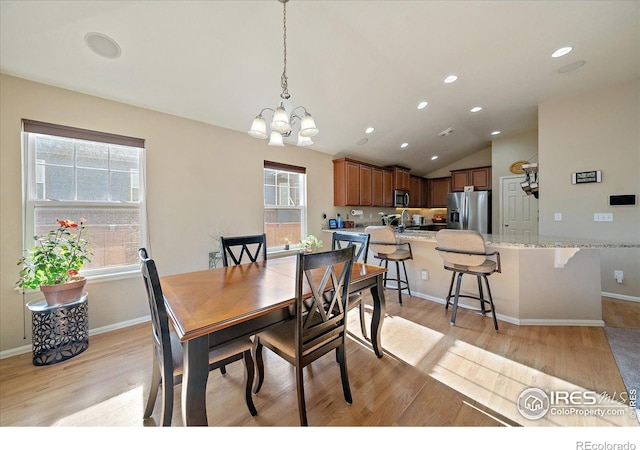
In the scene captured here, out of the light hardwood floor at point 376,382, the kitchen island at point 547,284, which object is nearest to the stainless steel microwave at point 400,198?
the kitchen island at point 547,284

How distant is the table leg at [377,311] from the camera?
2.09m

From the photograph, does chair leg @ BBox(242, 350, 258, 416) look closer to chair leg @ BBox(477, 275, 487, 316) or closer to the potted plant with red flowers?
the potted plant with red flowers

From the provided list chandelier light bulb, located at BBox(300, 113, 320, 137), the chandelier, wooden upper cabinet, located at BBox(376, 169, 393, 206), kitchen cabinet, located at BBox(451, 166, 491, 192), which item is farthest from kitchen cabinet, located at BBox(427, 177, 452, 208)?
chandelier light bulb, located at BBox(300, 113, 320, 137)

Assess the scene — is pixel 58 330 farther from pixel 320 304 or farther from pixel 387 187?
pixel 387 187

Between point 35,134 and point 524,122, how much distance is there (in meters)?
6.89

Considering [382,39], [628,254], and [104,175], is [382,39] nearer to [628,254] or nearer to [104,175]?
[104,175]

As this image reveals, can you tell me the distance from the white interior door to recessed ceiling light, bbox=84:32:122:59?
6.57 meters

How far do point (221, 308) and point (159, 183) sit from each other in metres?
2.23

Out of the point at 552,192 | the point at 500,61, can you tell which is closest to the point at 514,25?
the point at 500,61

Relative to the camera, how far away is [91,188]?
99.2 inches

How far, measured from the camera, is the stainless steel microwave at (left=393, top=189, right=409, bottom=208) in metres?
5.82

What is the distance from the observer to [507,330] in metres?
2.56

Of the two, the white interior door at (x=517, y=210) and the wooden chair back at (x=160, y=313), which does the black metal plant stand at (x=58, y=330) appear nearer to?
the wooden chair back at (x=160, y=313)

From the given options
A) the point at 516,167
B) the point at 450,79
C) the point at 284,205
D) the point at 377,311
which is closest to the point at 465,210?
the point at 516,167
